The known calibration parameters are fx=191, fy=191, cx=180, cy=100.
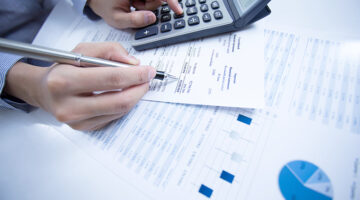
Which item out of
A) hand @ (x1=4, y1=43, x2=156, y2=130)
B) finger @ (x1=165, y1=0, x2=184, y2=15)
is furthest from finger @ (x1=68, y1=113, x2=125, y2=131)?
finger @ (x1=165, y1=0, x2=184, y2=15)

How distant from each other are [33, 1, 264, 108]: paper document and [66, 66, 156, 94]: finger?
0.19 ft

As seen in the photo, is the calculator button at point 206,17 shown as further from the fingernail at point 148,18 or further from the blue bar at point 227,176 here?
the blue bar at point 227,176

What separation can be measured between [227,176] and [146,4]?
33cm

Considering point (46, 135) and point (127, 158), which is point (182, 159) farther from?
point (46, 135)

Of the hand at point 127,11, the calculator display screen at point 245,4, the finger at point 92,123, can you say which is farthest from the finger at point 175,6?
the finger at point 92,123

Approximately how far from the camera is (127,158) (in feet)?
0.88

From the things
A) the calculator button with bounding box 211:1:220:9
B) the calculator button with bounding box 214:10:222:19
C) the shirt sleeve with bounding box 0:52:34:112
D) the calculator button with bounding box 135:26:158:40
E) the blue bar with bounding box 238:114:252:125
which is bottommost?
the shirt sleeve with bounding box 0:52:34:112

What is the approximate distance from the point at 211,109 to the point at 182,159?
8 centimetres

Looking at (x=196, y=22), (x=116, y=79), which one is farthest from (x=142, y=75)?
(x=196, y=22)

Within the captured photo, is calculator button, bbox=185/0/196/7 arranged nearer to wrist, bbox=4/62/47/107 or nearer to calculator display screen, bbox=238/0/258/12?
calculator display screen, bbox=238/0/258/12

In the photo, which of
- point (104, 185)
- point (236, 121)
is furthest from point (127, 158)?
point (236, 121)

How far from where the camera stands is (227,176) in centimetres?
25

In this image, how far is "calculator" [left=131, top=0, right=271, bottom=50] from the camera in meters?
0.32

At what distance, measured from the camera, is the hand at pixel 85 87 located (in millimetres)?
242
